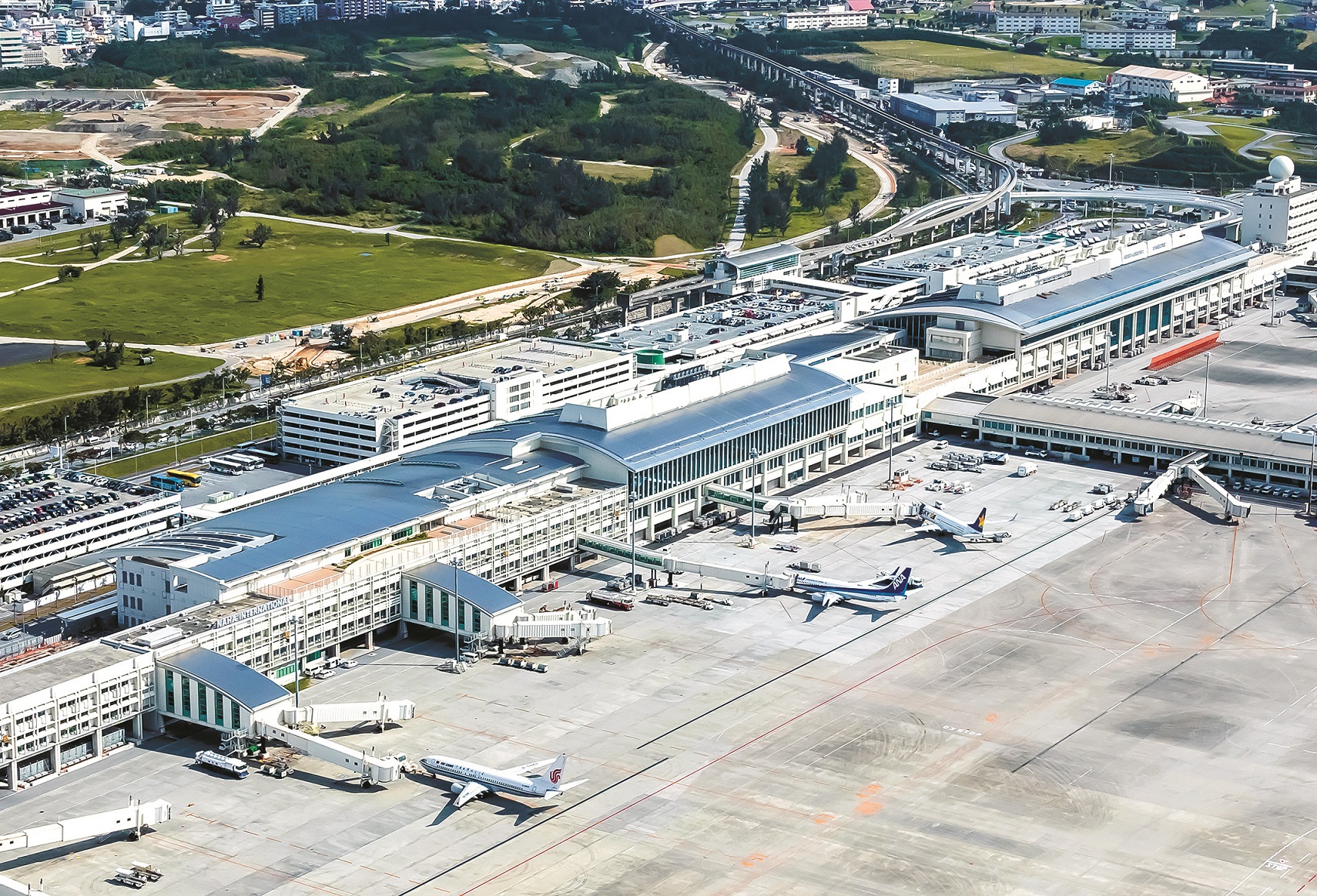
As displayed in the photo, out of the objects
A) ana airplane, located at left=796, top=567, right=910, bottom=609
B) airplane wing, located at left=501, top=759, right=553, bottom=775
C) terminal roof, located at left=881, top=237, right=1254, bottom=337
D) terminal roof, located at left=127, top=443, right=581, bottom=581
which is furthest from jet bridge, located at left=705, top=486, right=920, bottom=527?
airplane wing, located at left=501, top=759, right=553, bottom=775

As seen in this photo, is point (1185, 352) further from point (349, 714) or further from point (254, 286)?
point (349, 714)

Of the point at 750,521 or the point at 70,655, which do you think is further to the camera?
the point at 750,521

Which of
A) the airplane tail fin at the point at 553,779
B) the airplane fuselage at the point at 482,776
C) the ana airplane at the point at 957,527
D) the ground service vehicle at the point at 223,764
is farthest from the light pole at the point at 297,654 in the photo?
the ana airplane at the point at 957,527

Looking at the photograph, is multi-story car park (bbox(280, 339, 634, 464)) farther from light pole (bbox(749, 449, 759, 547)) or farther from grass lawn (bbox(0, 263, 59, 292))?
grass lawn (bbox(0, 263, 59, 292))

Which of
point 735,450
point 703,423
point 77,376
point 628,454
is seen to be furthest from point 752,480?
point 77,376

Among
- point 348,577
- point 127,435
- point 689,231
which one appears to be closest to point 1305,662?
point 348,577

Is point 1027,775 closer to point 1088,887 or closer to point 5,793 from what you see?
point 1088,887
